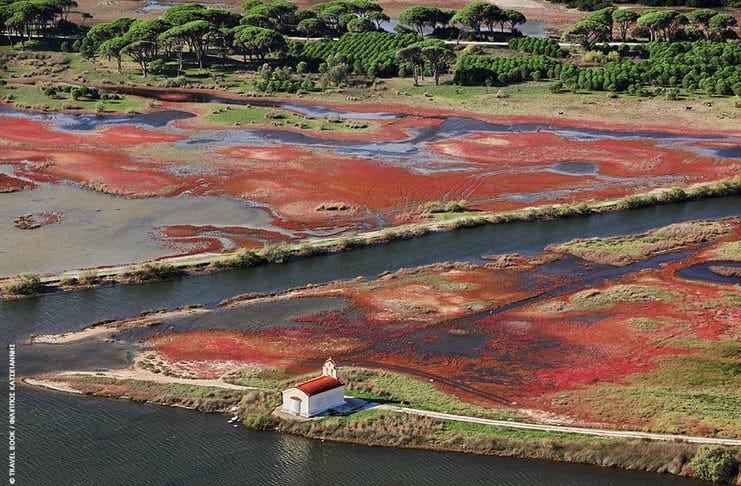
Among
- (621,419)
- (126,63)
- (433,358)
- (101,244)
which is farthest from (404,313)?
(126,63)

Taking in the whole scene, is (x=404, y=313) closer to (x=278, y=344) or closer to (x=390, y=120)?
(x=278, y=344)

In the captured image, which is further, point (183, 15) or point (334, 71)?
point (183, 15)

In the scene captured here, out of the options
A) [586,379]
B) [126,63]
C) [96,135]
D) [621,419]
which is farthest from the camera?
[126,63]

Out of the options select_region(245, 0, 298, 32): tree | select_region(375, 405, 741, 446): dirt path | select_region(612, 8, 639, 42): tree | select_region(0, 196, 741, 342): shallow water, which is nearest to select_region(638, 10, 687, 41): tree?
select_region(612, 8, 639, 42): tree

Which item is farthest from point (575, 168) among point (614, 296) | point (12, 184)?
point (12, 184)

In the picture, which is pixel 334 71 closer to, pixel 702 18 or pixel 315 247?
pixel 702 18

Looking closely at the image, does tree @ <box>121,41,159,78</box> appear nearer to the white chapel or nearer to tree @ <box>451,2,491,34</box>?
tree @ <box>451,2,491,34</box>

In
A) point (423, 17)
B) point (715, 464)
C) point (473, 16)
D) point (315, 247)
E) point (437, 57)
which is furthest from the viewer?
point (423, 17)
